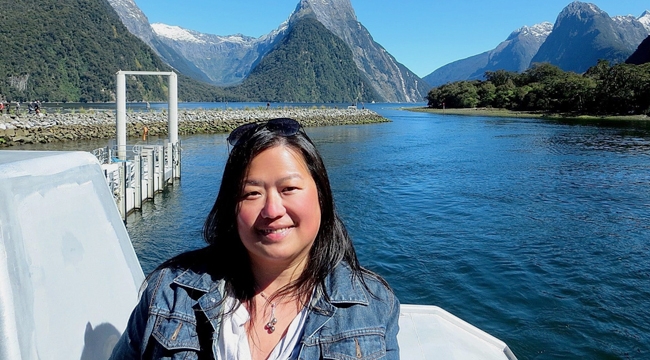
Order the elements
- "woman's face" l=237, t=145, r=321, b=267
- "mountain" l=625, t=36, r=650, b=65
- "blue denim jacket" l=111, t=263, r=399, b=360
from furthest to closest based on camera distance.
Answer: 1. "mountain" l=625, t=36, r=650, b=65
2. "woman's face" l=237, t=145, r=321, b=267
3. "blue denim jacket" l=111, t=263, r=399, b=360

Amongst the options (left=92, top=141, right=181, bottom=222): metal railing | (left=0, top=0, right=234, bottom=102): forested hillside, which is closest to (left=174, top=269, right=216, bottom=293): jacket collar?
(left=92, top=141, right=181, bottom=222): metal railing

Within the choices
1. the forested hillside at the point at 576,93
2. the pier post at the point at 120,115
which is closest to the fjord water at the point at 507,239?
the pier post at the point at 120,115

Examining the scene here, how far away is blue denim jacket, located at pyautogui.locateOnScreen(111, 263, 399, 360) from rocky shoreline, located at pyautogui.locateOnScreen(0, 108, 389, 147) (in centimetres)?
2712

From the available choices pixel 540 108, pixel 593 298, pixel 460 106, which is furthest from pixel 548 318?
pixel 460 106

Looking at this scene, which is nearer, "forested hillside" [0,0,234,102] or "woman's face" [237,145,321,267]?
"woman's face" [237,145,321,267]

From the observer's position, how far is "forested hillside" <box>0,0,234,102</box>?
465ft

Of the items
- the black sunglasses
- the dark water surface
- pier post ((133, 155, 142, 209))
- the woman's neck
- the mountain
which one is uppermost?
the mountain

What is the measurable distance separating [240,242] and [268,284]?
0.60 ft

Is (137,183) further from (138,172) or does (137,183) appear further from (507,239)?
(507,239)

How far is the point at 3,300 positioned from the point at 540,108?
4038 inches

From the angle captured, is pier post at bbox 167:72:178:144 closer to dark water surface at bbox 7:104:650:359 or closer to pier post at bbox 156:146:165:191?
dark water surface at bbox 7:104:650:359

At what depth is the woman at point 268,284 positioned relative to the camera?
157 centimetres

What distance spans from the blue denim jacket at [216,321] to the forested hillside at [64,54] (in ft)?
494

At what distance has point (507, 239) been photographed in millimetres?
11406
